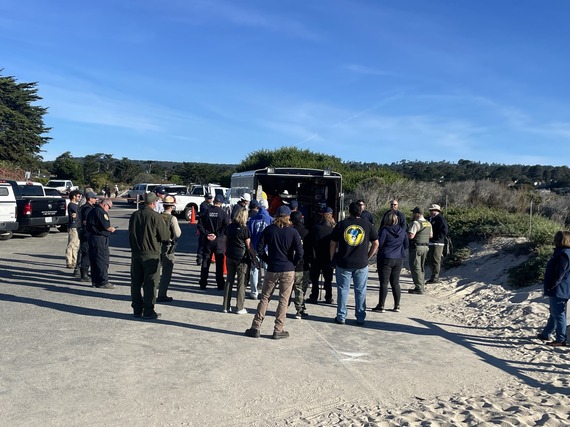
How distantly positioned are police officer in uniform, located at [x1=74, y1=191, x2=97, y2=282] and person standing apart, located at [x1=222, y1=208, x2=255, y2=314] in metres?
3.42

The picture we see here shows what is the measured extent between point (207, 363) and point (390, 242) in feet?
13.8

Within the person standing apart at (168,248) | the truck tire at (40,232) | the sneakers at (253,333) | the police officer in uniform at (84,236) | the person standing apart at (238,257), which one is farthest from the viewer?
the truck tire at (40,232)

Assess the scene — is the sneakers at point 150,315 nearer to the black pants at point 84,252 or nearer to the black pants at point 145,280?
the black pants at point 145,280

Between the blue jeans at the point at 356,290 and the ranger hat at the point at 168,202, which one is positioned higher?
the ranger hat at the point at 168,202

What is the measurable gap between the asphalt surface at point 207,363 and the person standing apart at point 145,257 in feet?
0.90

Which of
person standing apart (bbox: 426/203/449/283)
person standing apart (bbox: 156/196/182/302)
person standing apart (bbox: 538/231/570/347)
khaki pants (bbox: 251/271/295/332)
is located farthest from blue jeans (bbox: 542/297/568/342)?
person standing apart (bbox: 156/196/182/302)

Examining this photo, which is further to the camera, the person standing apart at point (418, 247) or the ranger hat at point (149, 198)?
the person standing apart at point (418, 247)

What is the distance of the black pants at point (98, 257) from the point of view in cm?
1005

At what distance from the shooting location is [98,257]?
1012 cm

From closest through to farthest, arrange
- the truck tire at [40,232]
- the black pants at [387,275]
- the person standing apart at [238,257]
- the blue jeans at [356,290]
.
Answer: the blue jeans at [356,290] < the person standing apart at [238,257] < the black pants at [387,275] < the truck tire at [40,232]

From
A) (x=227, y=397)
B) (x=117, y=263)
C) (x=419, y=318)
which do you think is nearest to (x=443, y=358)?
(x=419, y=318)

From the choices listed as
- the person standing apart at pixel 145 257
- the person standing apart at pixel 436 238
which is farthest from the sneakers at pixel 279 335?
the person standing apart at pixel 436 238

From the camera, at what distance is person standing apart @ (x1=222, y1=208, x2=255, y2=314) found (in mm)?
8516

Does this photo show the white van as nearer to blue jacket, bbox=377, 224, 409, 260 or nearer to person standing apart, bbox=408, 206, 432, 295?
person standing apart, bbox=408, 206, 432, 295
